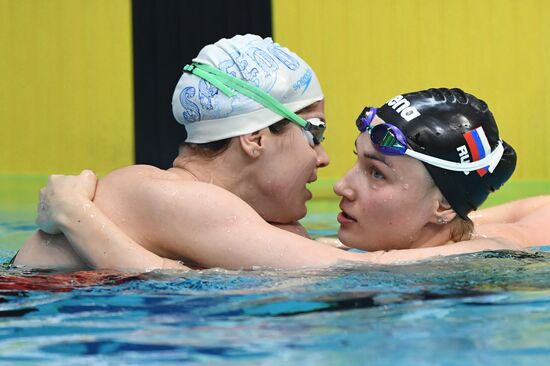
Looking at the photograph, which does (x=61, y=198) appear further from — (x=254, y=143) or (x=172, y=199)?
(x=254, y=143)

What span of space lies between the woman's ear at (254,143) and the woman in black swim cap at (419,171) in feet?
1.10

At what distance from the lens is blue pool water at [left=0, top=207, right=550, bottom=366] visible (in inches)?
110

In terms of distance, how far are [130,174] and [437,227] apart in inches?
47.2

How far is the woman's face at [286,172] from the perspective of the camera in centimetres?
413

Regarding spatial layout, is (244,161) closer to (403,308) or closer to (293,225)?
(293,225)

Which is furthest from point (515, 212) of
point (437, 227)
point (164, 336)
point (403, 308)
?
point (164, 336)

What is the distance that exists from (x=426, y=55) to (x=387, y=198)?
5172 mm

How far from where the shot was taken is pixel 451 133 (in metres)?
4.05

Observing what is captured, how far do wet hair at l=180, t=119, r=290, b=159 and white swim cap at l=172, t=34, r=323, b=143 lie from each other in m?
0.03

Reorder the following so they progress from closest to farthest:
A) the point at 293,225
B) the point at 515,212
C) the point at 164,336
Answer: the point at 164,336 < the point at 293,225 < the point at 515,212

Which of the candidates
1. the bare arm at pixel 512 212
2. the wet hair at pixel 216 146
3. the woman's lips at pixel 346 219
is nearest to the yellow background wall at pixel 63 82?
the bare arm at pixel 512 212

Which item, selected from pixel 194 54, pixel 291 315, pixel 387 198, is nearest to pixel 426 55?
pixel 194 54

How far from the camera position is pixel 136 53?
30.0 ft

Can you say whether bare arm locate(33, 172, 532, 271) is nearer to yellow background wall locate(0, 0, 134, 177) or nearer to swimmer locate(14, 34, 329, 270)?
swimmer locate(14, 34, 329, 270)
